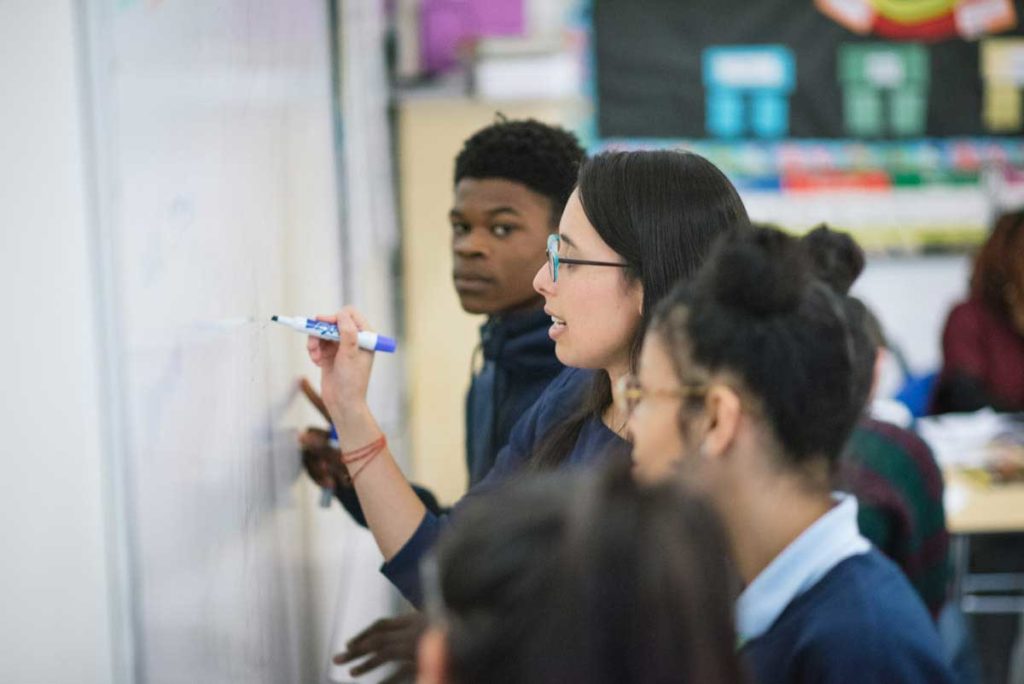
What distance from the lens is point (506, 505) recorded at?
1.92ft

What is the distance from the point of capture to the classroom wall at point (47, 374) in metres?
0.73

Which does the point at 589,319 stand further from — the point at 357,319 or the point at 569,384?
the point at 357,319

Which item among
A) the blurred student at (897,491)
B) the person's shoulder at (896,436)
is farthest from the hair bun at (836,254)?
the person's shoulder at (896,436)

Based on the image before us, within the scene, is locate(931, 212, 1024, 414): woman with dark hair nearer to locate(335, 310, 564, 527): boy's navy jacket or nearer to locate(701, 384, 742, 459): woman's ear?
locate(335, 310, 564, 527): boy's navy jacket

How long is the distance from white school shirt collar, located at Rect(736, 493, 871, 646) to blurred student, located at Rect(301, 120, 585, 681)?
0.58m

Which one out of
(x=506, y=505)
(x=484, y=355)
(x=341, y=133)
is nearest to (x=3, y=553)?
(x=506, y=505)

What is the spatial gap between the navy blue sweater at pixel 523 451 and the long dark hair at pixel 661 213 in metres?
0.16

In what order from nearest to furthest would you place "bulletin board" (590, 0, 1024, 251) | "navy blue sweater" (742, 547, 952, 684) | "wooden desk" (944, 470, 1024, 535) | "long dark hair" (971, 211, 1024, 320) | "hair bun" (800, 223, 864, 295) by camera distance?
"navy blue sweater" (742, 547, 952, 684), "hair bun" (800, 223, 864, 295), "wooden desk" (944, 470, 1024, 535), "long dark hair" (971, 211, 1024, 320), "bulletin board" (590, 0, 1024, 251)

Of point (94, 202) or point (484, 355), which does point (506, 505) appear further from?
point (484, 355)

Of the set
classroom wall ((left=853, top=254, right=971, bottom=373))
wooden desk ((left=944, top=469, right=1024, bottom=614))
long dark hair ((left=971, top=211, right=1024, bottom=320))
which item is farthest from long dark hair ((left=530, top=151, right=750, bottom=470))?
classroom wall ((left=853, top=254, right=971, bottom=373))

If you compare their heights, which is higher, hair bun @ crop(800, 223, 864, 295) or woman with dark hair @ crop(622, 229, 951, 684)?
hair bun @ crop(800, 223, 864, 295)

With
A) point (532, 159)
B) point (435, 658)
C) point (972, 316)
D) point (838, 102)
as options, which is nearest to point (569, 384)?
point (532, 159)

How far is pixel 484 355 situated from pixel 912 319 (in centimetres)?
375

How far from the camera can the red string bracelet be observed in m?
1.28
